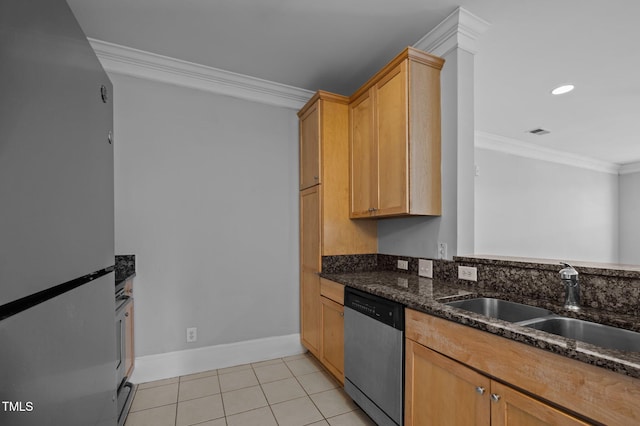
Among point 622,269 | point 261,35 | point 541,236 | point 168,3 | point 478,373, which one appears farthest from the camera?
point 541,236

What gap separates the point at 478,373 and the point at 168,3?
267cm

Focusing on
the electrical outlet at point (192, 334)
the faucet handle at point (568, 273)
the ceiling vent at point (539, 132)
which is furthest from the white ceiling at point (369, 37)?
the electrical outlet at point (192, 334)

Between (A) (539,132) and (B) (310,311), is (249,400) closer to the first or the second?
(B) (310,311)

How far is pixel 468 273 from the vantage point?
1.98m

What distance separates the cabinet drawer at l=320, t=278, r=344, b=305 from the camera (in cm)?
223

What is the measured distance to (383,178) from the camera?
2.29 meters

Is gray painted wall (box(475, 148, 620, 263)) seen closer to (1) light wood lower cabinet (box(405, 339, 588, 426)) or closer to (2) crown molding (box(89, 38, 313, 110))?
(2) crown molding (box(89, 38, 313, 110))

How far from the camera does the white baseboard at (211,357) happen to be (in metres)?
2.47

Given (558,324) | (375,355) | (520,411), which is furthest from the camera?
(375,355)

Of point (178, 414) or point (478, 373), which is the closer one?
point (478, 373)

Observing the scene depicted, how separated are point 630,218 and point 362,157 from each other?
6787mm

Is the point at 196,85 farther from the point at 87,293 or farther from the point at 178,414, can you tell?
the point at 178,414

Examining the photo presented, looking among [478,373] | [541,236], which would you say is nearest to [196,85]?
[478,373]

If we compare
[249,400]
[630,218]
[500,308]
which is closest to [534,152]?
[630,218]
